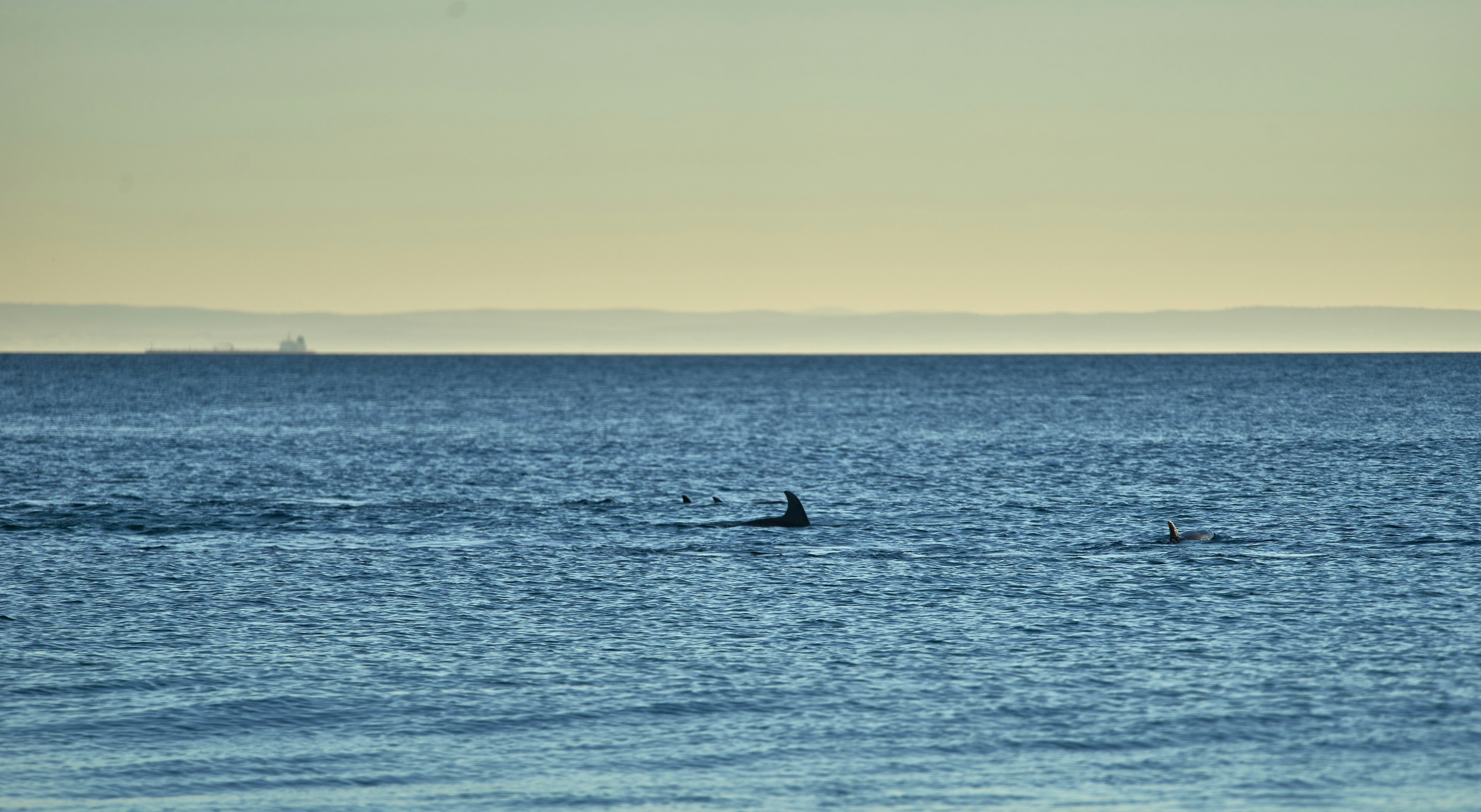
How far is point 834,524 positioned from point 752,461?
24746mm

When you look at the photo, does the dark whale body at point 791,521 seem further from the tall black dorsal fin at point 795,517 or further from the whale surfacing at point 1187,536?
the whale surfacing at point 1187,536

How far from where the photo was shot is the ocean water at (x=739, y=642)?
1454cm

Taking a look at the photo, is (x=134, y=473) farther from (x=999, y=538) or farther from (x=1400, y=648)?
(x=1400, y=648)

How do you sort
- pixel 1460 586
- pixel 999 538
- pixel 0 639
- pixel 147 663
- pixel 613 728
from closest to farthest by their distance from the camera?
1. pixel 613 728
2. pixel 147 663
3. pixel 0 639
4. pixel 1460 586
5. pixel 999 538

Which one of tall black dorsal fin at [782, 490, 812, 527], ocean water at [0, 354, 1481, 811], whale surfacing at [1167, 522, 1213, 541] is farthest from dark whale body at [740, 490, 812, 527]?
whale surfacing at [1167, 522, 1213, 541]

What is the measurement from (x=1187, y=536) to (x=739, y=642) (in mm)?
15463

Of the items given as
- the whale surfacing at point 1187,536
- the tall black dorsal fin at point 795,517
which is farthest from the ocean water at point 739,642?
the tall black dorsal fin at point 795,517

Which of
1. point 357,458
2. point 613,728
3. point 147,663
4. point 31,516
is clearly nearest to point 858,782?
point 613,728

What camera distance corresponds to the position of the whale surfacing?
3092 centimetres

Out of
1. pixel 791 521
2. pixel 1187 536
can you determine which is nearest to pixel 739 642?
pixel 791 521

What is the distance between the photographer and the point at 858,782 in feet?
47.2

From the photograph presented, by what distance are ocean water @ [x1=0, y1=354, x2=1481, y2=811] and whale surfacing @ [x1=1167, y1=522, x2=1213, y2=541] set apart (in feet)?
1.24

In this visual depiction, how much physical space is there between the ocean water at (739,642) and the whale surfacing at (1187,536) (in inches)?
14.8

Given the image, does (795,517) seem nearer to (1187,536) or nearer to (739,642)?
(1187,536)
